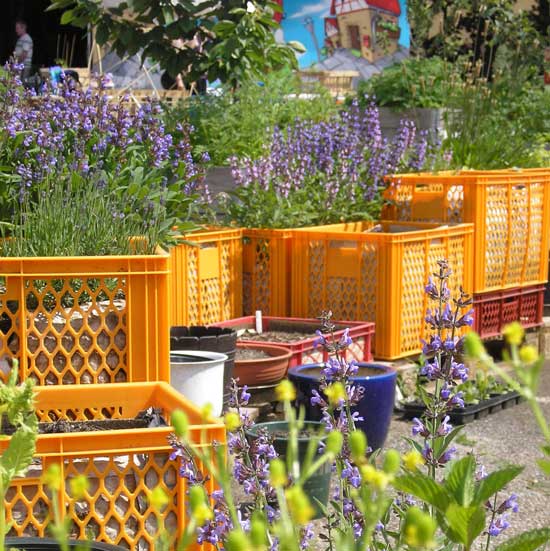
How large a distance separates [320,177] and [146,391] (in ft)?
15.8

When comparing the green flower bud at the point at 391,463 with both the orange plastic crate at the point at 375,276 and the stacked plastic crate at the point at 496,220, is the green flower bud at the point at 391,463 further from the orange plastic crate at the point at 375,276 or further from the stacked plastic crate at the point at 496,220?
the stacked plastic crate at the point at 496,220

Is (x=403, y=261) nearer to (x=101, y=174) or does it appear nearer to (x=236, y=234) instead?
(x=236, y=234)

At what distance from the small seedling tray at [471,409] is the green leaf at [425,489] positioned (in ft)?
16.4

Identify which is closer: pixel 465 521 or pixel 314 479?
pixel 465 521

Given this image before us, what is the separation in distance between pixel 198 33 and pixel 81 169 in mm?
3747

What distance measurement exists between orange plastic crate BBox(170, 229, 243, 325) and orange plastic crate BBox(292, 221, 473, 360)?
0.38 metres

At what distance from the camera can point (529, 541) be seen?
5.02 ft

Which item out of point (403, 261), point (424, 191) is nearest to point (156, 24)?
point (424, 191)

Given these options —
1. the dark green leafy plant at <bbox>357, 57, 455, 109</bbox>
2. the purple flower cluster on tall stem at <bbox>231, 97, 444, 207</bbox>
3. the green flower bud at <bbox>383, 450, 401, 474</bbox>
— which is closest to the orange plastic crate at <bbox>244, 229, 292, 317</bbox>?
the purple flower cluster on tall stem at <bbox>231, 97, 444, 207</bbox>

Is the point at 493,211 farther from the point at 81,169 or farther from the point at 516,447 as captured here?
the point at 81,169

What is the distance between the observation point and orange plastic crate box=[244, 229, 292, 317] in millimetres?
7234

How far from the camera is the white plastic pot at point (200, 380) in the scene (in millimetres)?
5078

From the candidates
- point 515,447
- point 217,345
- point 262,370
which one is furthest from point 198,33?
point 515,447

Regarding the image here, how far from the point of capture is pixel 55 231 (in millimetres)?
4422
